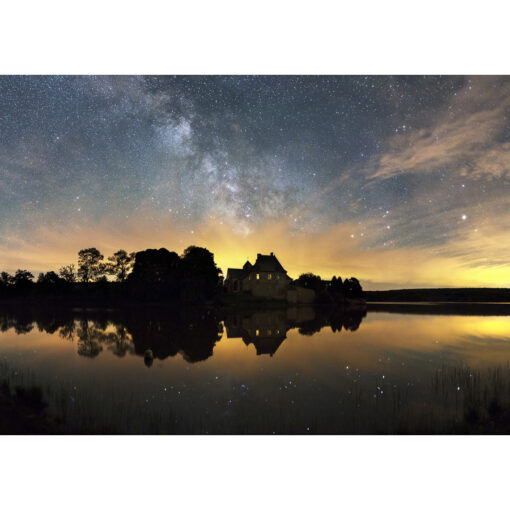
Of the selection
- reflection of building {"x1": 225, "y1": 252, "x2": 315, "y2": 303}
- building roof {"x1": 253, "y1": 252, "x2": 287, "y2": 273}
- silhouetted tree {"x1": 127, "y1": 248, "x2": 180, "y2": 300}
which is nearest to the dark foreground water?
silhouetted tree {"x1": 127, "y1": 248, "x2": 180, "y2": 300}

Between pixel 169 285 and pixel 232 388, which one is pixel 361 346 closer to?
pixel 232 388

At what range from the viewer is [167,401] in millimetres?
8961

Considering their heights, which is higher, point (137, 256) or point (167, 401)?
point (137, 256)

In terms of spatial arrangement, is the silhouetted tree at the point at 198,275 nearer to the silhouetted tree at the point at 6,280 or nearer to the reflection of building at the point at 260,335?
the reflection of building at the point at 260,335

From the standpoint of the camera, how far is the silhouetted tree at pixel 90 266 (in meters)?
50.2

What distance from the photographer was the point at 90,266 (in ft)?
166

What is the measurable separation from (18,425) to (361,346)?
16.3 m

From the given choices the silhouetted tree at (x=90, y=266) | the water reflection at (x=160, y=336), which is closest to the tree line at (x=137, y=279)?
the silhouetted tree at (x=90, y=266)

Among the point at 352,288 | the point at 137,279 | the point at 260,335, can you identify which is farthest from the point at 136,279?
the point at 352,288

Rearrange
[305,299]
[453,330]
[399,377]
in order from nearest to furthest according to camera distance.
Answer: [399,377] < [453,330] < [305,299]

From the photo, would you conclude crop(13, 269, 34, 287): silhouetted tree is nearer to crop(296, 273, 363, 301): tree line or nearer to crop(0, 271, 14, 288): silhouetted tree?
crop(0, 271, 14, 288): silhouetted tree

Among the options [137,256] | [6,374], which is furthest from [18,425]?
[137,256]

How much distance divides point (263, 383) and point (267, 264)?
147 ft

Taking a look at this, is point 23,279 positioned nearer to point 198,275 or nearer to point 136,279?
point 136,279
